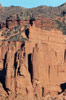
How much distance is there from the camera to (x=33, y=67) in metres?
62.5

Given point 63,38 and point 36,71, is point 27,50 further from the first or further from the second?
point 63,38

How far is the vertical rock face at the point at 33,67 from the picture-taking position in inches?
2409

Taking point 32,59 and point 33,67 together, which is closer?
point 33,67

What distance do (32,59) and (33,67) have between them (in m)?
1.04

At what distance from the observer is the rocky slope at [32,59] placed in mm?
61344

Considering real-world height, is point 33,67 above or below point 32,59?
below

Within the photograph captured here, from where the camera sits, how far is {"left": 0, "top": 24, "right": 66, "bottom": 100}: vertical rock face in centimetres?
6119

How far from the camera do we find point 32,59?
Result: 62656mm

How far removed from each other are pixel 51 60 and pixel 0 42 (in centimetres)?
736

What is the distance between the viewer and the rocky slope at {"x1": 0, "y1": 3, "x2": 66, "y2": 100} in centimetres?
6134

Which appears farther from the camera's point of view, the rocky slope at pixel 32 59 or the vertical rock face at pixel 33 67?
the rocky slope at pixel 32 59

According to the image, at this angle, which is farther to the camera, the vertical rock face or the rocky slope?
the rocky slope

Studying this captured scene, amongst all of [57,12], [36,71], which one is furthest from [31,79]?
[57,12]

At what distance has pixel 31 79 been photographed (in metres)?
63.1
